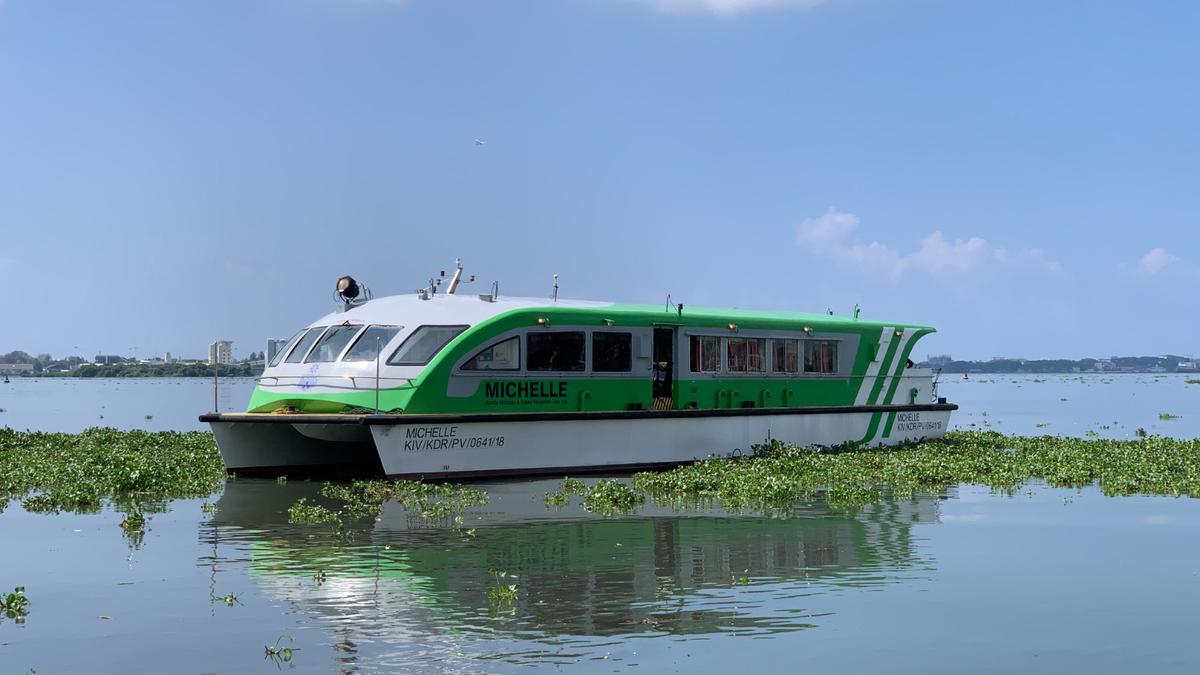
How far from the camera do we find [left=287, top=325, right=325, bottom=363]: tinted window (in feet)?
79.2

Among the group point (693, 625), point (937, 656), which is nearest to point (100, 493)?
point (693, 625)

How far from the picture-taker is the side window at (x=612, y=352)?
2475 centimetres

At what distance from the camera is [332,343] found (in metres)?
23.6

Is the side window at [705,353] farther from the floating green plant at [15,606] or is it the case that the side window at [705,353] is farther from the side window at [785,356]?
the floating green plant at [15,606]

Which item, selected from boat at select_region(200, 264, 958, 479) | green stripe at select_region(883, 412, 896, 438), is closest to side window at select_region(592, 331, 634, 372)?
boat at select_region(200, 264, 958, 479)

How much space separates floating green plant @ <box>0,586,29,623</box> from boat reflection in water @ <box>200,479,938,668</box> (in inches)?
85.6

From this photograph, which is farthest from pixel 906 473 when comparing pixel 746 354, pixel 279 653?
pixel 279 653

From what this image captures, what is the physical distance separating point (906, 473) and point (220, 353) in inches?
499

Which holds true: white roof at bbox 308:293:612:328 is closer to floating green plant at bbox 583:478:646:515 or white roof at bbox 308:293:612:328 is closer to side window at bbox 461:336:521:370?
side window at bbox 461:336:521:370

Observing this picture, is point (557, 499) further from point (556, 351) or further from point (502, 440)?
point (556, 351)

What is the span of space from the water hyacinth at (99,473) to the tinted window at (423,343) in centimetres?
392

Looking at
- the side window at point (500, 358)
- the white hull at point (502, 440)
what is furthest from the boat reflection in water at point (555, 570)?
the side window at point (500, 358)

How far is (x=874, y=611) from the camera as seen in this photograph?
12117 mm

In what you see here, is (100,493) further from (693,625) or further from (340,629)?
(693,625)
